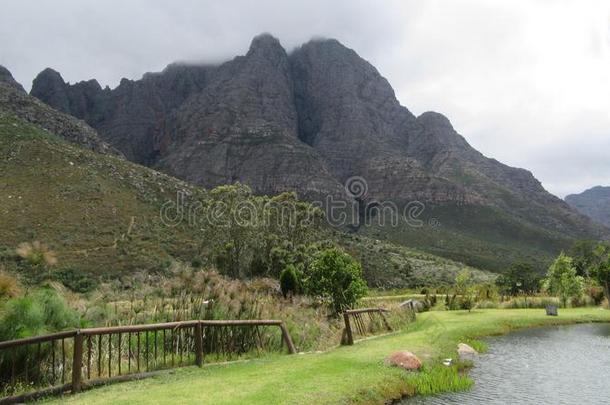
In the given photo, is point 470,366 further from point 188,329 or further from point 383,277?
point 383,277

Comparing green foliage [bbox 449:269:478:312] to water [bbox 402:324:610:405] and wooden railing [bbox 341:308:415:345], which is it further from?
wooden railing [bbox 341:308:415:345]

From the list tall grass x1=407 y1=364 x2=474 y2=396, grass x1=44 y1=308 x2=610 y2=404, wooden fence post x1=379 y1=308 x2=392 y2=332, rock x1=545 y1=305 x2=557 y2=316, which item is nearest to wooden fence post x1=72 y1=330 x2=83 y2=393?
grass x1=44 y1=308 x2=610 y2=404

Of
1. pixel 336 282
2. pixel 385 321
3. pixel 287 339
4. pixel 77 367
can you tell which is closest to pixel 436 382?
pixel 287 339

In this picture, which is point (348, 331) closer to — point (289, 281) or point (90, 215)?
point (289, 281)

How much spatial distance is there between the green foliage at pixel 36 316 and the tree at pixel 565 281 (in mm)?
34636

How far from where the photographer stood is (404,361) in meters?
13.8

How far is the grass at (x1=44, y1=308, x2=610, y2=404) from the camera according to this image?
9.65m

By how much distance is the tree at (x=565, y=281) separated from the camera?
123ft

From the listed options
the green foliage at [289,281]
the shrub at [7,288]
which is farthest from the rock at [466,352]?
the green foliage at [289,281]

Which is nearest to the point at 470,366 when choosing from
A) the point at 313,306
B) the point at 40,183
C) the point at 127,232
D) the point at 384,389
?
the point at 384,389

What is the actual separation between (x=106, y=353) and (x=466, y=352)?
12008 mm

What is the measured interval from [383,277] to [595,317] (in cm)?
4490

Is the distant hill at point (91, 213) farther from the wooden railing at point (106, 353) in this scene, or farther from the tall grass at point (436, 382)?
the tall grass at point (436, 382)

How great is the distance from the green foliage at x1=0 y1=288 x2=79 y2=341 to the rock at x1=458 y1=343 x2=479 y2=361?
39.4 feet
